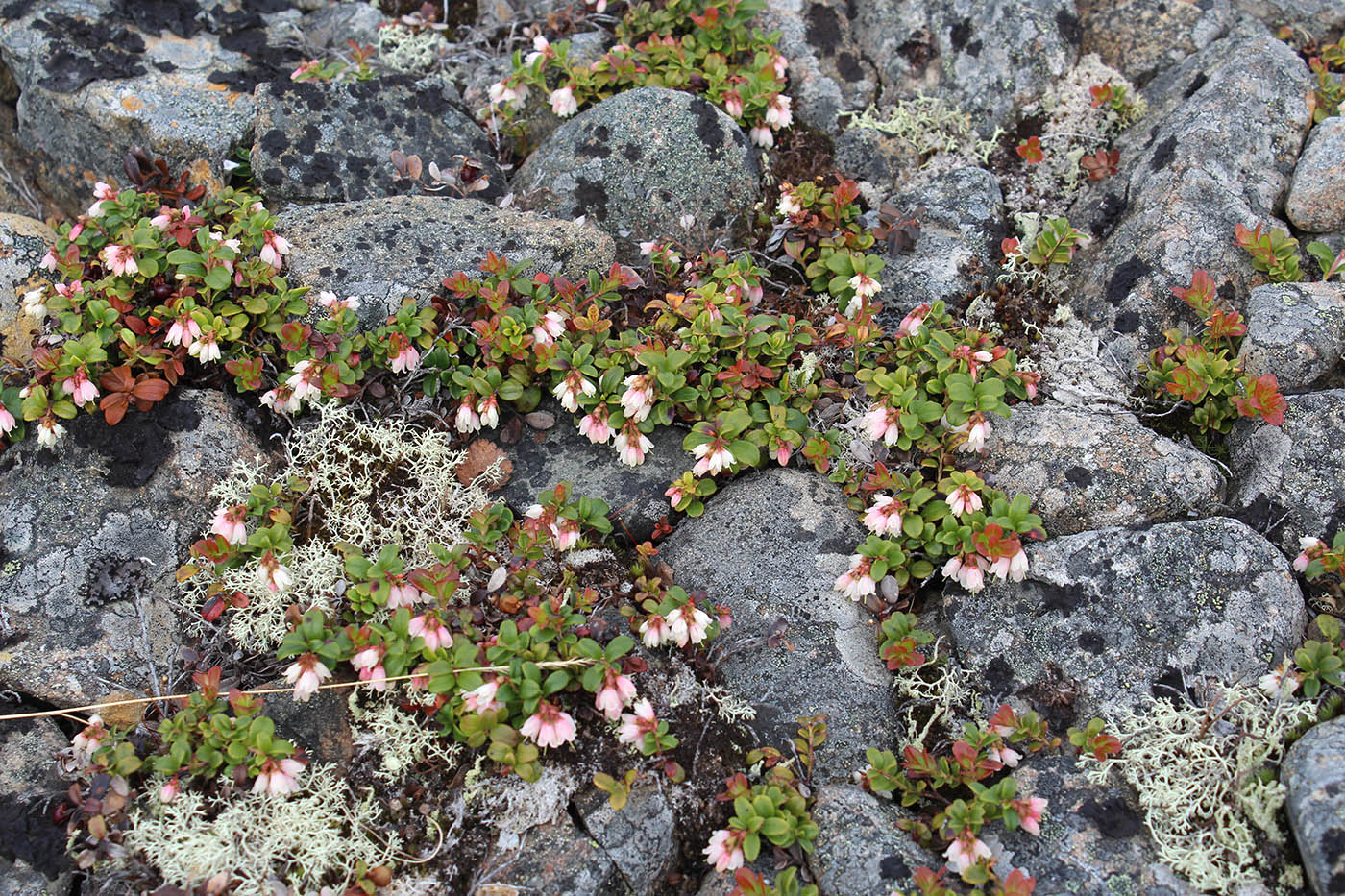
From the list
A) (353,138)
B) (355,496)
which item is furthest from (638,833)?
(353,138)

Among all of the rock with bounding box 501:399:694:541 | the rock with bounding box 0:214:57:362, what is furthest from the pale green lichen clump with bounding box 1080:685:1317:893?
the rock with bounding box 0:214:57:362

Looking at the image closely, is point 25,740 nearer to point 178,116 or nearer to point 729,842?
point 729,842

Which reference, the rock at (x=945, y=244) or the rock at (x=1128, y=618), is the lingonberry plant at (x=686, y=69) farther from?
the rock at (x=1128, y=618)

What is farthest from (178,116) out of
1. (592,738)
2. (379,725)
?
(592,738)

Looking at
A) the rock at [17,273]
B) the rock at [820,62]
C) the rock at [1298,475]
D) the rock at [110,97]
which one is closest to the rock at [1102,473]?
the rock at [1298,475]

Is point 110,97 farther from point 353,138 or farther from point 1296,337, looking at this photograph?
point 1296,337

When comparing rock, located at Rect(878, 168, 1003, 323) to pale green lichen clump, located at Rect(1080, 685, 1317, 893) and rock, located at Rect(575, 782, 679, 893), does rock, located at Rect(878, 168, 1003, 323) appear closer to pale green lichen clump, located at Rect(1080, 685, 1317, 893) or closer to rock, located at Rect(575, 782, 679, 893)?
pale green lichen clump, located at Rect(1080, 685, 1317, 893)
